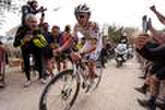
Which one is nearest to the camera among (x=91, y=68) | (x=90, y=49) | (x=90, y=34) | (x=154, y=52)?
(x=154, y=52)

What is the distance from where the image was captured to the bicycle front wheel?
14.6ft

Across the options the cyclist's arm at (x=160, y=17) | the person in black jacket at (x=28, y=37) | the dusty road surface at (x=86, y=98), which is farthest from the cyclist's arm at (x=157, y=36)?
the person in black jacket at (x=28, y=37)

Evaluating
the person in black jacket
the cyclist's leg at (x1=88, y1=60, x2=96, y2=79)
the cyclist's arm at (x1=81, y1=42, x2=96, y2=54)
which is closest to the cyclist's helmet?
the cyclist's arm at (x1=81, y1=42, x2=96, y2=54)

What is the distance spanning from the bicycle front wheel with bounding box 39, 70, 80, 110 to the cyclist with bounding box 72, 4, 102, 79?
0.44 meters

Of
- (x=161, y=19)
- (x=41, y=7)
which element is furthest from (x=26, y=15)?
(x=161, y=19)

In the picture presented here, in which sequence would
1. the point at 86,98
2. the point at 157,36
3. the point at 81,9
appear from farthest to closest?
the point at 86,98
the point at 81,9
the point at 157,36

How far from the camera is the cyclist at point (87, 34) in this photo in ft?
17.7

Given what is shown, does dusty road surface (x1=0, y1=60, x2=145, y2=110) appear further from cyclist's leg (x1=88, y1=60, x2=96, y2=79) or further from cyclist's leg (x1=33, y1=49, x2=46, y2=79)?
cyclist's leg (x1=88, y1=60, x2=96, y2=79)

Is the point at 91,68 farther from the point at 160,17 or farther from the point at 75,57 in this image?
the point at 160,17

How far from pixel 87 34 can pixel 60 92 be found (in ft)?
4.71

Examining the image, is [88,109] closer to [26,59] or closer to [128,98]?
[128,98]

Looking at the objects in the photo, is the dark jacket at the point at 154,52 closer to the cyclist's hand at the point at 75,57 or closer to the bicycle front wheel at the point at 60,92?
the cyclist's hand at the point at 75,57

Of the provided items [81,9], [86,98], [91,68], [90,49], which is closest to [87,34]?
[90,49]

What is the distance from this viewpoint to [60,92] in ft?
15.7
